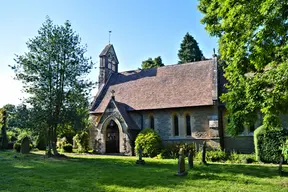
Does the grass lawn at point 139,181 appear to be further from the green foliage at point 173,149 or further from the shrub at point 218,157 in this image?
the green foliage at point 173,149

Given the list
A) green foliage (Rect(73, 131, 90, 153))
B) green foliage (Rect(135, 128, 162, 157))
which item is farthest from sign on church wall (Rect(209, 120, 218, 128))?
green foliage (Rect(73, 131, 90, 153))

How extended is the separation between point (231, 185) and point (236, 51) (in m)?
5.29

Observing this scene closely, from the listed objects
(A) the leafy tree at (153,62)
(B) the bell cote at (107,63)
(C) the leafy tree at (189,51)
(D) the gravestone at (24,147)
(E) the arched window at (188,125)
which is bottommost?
(D) the gravestone at (24,147)

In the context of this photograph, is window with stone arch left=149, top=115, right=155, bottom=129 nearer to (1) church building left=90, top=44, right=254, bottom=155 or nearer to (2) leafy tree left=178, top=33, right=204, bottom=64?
(1) church building left=90, top=44, right=254, bottom=155

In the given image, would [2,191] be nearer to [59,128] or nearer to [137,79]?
[59,128]

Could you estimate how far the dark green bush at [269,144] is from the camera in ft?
55.0

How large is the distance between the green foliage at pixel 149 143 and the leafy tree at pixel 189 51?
3049 centimetres

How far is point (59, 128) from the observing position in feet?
68.5

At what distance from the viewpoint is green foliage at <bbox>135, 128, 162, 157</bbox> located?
21.6 meters

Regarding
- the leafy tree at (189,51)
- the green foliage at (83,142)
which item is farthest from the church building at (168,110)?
the leafy tree at (189,51)

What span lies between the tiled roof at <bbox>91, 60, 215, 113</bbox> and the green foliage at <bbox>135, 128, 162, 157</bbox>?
299 cm

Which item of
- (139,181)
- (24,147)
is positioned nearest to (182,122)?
(139,181)

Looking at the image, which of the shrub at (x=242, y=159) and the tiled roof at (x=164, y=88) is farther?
the tiled roof at (x=164, y=88)

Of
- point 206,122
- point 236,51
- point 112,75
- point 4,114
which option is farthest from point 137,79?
point 236,51
